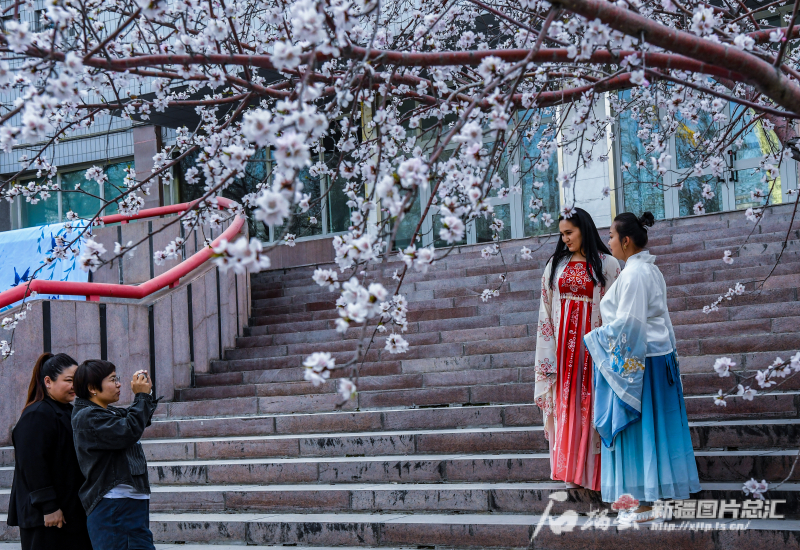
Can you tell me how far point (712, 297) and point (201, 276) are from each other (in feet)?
17.1

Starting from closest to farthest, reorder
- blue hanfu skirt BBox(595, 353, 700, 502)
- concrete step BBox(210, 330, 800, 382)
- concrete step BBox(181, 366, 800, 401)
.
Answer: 1. blue hanfu skirt BBox(595, 353, 700, 502)
2. concrete step BBox(181, 366, 800, 401)
3. concrete step BBox(210, 330, 800, 382)

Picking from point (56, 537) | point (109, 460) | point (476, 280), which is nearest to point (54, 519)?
point (56, 537)

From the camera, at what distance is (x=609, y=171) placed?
12367 mm

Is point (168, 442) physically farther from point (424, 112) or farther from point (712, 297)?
point (712, 297)

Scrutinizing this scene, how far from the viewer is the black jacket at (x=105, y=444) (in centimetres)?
418

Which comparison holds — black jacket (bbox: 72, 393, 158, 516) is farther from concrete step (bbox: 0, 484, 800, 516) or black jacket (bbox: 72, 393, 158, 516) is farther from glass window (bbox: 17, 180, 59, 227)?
glass window (bbox: 17, 180, 59, 227)

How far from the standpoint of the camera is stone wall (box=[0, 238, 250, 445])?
7.38 meters

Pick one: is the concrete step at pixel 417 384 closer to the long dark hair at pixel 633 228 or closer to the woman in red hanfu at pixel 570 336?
the woman in red hanfu at pixel 570 336

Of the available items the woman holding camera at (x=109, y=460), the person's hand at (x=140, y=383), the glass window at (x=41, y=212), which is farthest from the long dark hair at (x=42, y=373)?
the glass window at (x=41, y=212)

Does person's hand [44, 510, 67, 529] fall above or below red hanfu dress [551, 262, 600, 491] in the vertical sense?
below

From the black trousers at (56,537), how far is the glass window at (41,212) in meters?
13.9

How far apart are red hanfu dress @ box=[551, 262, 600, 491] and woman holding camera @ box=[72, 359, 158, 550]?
2420 mm

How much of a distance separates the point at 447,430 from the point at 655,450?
2.13 metres

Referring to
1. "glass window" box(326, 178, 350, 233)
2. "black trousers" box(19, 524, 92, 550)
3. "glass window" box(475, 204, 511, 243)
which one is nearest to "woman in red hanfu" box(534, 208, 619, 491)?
"black trousers" box(19, 524, 92, 550)
